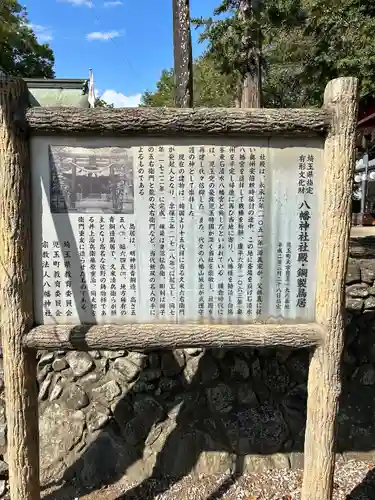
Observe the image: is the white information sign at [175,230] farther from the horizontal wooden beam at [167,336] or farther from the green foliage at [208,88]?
the green foliage at [208,88]

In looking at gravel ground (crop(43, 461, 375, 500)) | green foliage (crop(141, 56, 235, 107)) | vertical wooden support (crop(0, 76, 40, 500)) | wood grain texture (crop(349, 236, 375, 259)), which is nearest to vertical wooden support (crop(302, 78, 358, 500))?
gravel ground (crop(43, 461, 375, 500))

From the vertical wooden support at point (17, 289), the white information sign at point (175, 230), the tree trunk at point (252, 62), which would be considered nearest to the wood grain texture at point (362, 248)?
the tree trunk at point (252, 62)

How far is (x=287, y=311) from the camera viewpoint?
2.64m

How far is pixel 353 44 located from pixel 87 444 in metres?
11.1

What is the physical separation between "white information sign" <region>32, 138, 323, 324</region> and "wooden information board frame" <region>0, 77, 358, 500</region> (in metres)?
0.08

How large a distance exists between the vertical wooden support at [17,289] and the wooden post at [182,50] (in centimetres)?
284

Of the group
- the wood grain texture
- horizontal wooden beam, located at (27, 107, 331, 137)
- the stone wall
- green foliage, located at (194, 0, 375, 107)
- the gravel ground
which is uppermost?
green foliage, located at (194, 0, 375, 107)

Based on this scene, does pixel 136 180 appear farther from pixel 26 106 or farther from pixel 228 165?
pixel 26 106

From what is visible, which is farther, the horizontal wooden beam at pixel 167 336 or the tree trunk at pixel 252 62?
the tree trunk at pixel 252 62

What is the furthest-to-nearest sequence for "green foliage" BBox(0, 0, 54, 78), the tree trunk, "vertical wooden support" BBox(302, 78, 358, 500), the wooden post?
"green foliage" BBox(0, 0, 54, 78) < the tree trunk < the wooden post < "vertical wooden support" BBox(302, 78, 358, 500)

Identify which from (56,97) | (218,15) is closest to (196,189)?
(56,97)

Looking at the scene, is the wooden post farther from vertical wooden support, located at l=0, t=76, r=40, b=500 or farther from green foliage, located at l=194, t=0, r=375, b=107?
vertical wooden support, located at l=0, t=76, r=40, b=500

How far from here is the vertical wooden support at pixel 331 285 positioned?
7.91 ft

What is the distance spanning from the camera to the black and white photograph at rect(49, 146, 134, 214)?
250 centimetres
